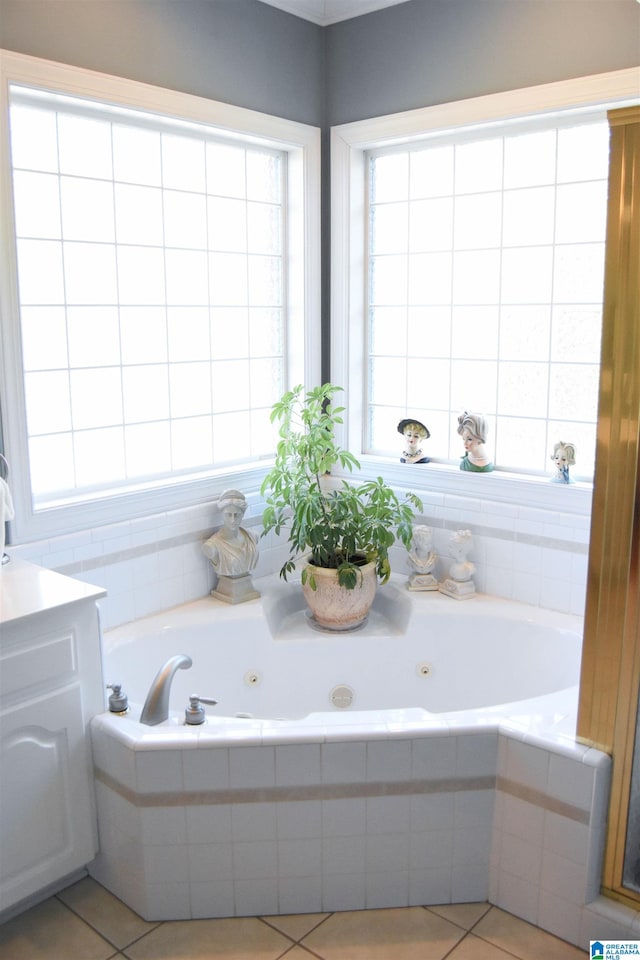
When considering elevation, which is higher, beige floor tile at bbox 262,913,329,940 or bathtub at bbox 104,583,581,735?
bathtub at bbox 104,583,581,735

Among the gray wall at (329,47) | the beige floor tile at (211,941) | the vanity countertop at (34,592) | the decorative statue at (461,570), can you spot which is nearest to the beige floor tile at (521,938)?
the beige floor tile at (211,941)

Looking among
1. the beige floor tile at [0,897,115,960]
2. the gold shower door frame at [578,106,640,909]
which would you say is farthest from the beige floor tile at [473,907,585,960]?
the beige floor tile at [0,897,115,960]

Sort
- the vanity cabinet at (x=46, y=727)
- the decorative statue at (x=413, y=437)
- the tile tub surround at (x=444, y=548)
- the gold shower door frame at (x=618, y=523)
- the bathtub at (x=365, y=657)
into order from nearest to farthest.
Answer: the gold shower door frame at (x=618, y=523) < the vanity cabinet at (x=46, y=727) < the tile tub surround at (x=444, y=548) < the bathtub at (x=365, y=657) < the decorative statue at (x=413, y=437)

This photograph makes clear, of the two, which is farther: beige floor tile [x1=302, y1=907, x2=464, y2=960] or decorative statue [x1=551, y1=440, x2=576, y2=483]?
decorative statue [x1=551, y1=440, x2=576, y2=483]

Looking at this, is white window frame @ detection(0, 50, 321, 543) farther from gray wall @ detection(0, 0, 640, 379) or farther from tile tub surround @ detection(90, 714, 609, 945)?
tile tub surround @ detection(90, 714, 609, 945)

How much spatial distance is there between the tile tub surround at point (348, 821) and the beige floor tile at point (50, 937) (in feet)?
0.48

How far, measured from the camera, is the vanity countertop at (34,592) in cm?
213

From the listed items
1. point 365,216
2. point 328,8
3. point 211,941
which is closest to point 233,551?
point 211,941

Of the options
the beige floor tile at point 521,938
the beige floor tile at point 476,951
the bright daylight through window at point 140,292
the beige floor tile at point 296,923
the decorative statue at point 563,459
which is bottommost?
the beige floor tile at point 296,923

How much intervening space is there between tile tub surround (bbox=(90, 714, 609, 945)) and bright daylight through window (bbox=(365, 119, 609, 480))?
1290 mm

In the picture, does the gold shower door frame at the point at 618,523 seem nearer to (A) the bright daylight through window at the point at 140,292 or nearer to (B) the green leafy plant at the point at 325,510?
(B) the green leafy plant at the point at 325,510

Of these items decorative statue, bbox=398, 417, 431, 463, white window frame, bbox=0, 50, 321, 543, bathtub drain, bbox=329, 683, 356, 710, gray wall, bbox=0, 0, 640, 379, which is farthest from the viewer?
decorative statue, bbox=398, 417, 431, 463

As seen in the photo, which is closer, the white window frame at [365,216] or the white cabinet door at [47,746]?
the white cabinet door at [47,746]

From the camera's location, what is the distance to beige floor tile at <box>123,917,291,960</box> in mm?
2162
